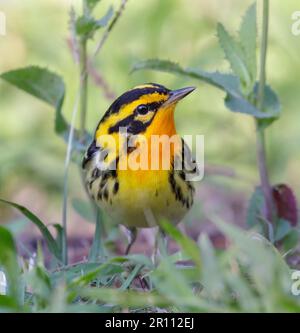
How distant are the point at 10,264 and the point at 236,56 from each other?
1.54 metres

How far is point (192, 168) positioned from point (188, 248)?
71.1 inches

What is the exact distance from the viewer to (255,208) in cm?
412

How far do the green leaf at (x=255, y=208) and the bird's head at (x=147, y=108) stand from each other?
19.2 inches

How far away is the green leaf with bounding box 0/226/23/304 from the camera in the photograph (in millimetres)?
2744

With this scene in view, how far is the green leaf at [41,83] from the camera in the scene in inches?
157

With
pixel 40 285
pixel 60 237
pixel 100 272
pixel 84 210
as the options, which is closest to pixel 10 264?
pixel 40 285

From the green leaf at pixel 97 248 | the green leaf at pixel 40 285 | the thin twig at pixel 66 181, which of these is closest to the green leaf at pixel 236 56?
the thin twig at pixel 66 181

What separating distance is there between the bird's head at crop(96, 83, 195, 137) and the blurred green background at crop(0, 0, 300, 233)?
1.15m

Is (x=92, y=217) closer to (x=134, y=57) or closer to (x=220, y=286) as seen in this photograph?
(x=134, y=57)

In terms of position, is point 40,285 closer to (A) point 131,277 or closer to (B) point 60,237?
(A) point 131,277

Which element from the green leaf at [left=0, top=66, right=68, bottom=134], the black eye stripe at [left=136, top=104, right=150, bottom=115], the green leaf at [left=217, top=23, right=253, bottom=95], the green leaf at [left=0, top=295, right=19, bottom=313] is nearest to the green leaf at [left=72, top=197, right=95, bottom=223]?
the green leaf at [left=0, top=66, right=68, bottom=134]

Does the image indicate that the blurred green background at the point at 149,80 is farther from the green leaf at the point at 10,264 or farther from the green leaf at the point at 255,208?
the green leaf at the point at 10,264
